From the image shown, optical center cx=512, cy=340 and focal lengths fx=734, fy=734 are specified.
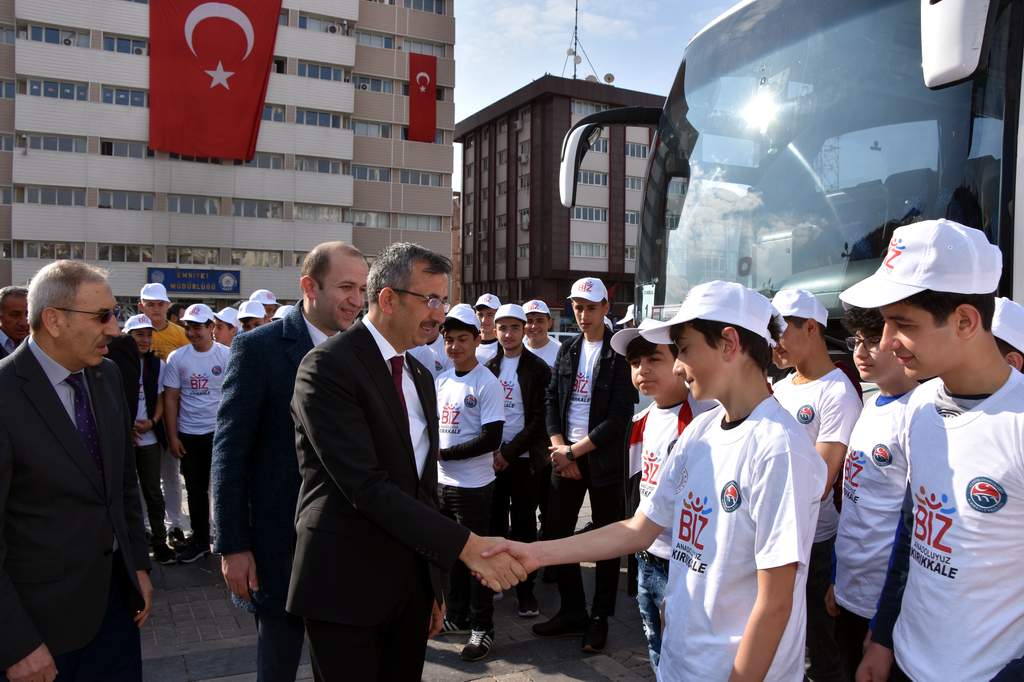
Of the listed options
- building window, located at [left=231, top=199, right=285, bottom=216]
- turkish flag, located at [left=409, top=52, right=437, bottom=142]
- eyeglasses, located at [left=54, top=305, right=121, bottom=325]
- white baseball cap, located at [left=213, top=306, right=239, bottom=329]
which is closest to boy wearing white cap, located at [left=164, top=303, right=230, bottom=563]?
white baseball cap, located at [left=213, top=306, right=239, bottom=329]

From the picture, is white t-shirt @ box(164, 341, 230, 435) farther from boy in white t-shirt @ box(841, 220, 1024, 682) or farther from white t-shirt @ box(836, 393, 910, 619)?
boy in white t-shirt @ box(841, 220, 1024, 682)

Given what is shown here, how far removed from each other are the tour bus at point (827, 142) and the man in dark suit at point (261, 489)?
2932mm

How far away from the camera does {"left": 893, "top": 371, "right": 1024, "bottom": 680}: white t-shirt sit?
1797 millimetres

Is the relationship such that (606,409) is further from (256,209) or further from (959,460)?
(256,209)

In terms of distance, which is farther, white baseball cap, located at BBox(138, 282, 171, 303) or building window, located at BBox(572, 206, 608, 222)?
building window, located at BBox(572, 206, 608, 222)

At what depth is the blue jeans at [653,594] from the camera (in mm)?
3240

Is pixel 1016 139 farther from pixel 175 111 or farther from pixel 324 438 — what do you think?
pixel 175 111

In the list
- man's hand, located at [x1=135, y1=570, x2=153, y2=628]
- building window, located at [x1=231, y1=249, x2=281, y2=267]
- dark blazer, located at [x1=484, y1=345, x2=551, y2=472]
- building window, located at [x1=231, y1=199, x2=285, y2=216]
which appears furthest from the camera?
building window, located at [x1=231, y1=249, x2=281, y2=267]

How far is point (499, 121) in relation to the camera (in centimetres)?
5547

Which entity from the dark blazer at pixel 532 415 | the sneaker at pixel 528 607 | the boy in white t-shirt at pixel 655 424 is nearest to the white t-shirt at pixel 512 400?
the dark blazer at pixel 532 415

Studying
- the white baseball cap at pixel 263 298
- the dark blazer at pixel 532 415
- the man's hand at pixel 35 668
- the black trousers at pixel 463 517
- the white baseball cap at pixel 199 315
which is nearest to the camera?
the man's hand at pixel 35 668

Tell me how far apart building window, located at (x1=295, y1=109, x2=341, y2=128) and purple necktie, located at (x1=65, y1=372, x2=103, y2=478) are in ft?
140

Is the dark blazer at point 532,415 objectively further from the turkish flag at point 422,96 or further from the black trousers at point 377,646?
the turkish flag at point 422,96

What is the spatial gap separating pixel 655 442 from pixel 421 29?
47.1m
